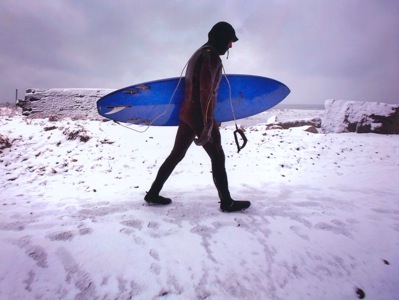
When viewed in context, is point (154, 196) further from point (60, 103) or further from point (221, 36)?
point (60, 103)

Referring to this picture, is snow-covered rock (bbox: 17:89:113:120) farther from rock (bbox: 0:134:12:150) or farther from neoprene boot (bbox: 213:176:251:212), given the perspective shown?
neoprene boot (bbox: 213:176:251:212)

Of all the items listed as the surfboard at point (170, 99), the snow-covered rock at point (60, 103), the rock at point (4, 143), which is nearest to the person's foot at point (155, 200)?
the surfboard at point (170, 99)

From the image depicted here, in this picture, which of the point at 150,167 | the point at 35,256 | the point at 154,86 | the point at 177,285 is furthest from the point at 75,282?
the point at 150,167

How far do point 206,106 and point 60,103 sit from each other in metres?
7.98

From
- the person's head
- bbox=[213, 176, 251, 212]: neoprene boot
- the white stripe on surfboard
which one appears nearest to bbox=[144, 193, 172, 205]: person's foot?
bbox=[213, 176, 251, 212]: neoprene boot

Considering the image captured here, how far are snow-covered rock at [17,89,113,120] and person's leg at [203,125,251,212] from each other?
23.3 feet

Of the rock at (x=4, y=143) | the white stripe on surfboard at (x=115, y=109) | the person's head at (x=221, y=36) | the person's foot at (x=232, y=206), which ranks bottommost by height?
the person's foot at (x=232, y=206)

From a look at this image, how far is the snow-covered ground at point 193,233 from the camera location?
58.8 inches

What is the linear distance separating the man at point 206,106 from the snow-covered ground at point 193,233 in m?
0.41

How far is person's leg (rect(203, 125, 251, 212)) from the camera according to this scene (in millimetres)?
2434

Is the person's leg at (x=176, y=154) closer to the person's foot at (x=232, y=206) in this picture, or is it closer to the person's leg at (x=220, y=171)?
the person's leg at (x=220, y=171)

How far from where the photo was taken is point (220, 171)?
2480mm

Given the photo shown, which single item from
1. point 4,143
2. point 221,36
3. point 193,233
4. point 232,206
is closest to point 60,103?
point 4,143

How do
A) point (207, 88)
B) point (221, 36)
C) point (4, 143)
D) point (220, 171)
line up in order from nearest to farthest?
point (207, 88) < point (221, 36) < point (220, 171) < point (4, 143)
